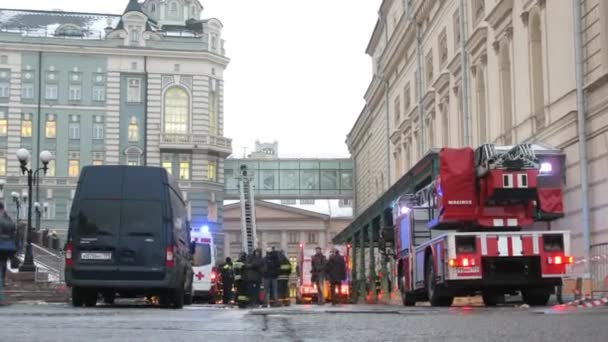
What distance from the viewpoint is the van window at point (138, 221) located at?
754 inches

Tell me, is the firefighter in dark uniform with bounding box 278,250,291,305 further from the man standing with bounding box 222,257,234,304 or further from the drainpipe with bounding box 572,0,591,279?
the drainpipe with bounding box 572,0,591,279

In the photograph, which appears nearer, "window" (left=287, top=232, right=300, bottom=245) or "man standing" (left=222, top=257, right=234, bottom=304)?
"man standing" (left=222, top=257, right=234, bottom=304)

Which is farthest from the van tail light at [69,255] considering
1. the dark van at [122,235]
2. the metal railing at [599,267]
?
the metal railing at [599,267]

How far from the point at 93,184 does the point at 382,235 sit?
8380 mm

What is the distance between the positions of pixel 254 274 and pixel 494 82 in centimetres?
1078

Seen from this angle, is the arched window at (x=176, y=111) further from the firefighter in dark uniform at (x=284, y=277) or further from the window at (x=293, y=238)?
the firefighter in dark uniform at (x=284, y=277)

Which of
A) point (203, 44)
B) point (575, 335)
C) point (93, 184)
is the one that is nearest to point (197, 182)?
point (203, 44)

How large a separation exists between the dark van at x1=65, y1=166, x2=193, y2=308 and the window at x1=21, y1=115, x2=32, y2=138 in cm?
5291

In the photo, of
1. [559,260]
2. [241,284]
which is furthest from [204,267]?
[559,260]

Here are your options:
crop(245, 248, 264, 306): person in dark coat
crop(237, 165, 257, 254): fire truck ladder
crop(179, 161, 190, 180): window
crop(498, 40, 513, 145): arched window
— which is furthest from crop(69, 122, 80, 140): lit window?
crop(245, 248, 264, 306): person in dark coat

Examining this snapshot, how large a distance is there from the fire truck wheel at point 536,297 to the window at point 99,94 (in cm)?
5573

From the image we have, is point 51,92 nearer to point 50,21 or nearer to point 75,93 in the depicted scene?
point 75,93

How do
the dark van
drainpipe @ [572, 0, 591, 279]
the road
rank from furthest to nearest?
drainpipe @ [572, 0, 591, 279] < the dark van < the road

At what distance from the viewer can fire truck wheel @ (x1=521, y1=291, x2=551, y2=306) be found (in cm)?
1862
